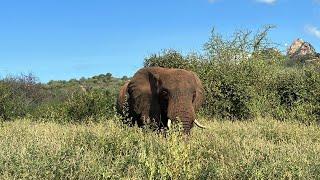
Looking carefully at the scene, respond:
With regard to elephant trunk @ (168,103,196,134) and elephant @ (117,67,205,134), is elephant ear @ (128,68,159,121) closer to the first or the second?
elephant @ (117,67,205,134)

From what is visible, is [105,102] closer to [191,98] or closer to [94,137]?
[191,98]

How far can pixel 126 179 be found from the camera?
21.3 feet

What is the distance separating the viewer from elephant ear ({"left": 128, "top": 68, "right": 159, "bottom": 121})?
1223 centimetres

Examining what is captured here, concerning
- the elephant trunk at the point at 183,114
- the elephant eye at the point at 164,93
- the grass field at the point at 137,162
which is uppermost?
the elephant eye at the point at 164,93

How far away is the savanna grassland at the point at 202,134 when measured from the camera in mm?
6996

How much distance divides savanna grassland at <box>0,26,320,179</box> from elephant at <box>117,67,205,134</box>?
2.11 ft

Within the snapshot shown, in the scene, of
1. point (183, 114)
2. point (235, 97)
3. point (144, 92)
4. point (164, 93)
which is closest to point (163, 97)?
point (164, 93)

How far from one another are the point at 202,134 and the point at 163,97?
141 centimetres

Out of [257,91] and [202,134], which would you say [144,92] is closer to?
[202,134]

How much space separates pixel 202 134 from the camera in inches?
496

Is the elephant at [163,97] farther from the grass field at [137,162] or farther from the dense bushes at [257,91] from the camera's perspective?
the dense bushes at [257,91]

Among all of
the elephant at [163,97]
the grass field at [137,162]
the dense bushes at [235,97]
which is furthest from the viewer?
the dense bushes at [235,97]

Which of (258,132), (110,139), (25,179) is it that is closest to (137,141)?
(110,139)

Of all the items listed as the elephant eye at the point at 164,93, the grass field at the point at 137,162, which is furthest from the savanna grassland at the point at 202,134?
the elephant eye at the point at 164,93
